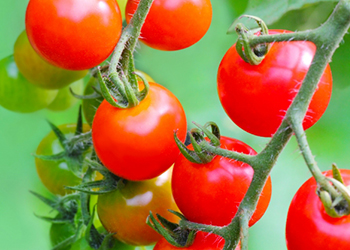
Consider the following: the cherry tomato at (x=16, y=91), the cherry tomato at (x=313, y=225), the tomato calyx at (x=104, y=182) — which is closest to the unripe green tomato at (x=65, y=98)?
the cherry tomato at (x=16, y=91)

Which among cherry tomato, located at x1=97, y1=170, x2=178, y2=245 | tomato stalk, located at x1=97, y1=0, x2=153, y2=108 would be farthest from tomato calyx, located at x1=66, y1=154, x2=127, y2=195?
tomato stalk, located at x1=97, y1=0, x2=153, y2=108

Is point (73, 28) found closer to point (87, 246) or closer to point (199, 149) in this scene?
point (199, 149)

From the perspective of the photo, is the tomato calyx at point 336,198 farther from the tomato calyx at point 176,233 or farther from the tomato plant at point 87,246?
the tomato plant at point 87,246

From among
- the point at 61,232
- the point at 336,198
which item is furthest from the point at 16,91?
the point at 336,198

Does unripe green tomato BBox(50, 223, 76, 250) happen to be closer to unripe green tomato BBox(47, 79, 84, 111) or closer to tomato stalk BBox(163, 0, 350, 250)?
unripe green tomato BBox(47, 79, 84, 111)

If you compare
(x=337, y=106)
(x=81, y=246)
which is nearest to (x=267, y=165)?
(x=81, y=246)

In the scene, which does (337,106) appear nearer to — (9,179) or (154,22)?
(154,22)
